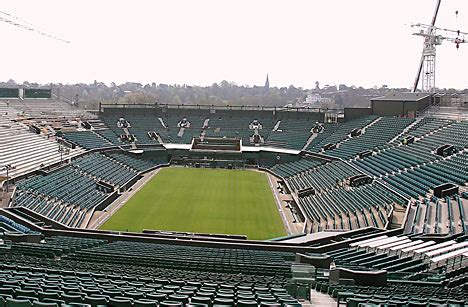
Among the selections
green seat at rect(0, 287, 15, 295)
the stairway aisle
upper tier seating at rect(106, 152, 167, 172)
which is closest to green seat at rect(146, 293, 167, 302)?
green seat at rect(0, 287, 15, 295)

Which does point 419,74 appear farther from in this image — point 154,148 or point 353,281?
point 353,281

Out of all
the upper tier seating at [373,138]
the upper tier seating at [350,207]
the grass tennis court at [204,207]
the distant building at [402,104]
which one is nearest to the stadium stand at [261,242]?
the upper tier seating at [350,207]

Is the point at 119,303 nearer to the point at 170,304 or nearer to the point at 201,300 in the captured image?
the point at 170,304

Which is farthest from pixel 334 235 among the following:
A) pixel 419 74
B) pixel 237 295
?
pixel 419 74

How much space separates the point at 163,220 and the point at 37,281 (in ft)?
77.3

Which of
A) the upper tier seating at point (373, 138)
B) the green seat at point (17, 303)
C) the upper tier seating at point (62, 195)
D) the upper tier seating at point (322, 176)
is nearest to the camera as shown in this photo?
the green seat at point (17, 303)

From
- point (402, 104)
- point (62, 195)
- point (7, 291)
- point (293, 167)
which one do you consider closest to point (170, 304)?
point (7, 291)

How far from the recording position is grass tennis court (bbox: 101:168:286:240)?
3328 cm

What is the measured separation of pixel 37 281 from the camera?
37.1ft

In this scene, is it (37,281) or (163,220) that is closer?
(37,281)

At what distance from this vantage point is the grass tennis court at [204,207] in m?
33.3

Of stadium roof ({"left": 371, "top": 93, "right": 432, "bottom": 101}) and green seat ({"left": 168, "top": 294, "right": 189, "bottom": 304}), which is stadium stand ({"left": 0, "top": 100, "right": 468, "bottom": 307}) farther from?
stadium roof ({"left": 371, "top": 93, "right": 432, "bottom": 101})

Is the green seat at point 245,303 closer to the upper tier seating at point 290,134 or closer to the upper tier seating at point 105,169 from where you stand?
the upper tier seating at point 105,169

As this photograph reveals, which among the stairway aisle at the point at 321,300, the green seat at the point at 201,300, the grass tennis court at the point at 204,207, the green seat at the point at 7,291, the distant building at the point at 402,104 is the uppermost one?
the distant building at the point at 402,104
